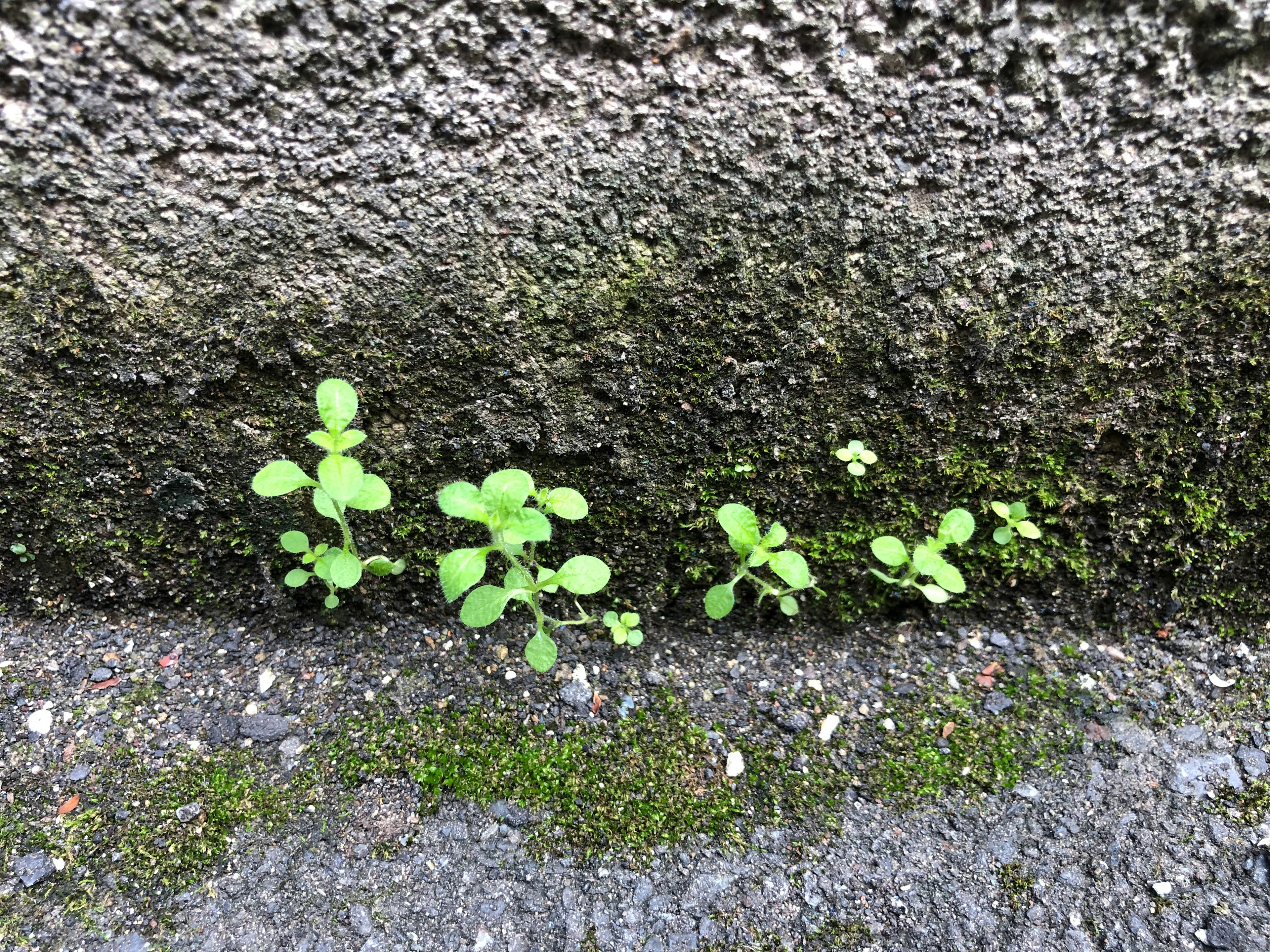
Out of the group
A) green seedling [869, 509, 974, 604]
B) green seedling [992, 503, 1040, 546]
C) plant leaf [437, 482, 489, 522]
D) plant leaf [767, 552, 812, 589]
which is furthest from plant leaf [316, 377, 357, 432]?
green seedling [992, 503, 1040, 546]

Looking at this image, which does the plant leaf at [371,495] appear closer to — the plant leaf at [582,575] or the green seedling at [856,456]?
the plant leaf at [582,575]

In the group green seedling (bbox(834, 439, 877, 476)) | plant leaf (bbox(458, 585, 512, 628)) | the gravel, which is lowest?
the gravel

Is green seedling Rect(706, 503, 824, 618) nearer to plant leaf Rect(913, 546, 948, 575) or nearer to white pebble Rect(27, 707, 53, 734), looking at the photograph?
plant leaf Rect(913, 546, 948, 575)

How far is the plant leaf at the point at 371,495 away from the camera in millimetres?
935

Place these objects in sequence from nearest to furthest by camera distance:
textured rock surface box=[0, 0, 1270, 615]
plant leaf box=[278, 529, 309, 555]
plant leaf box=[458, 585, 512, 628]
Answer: textured rock surface box=[0, 0, 1270, 615] < plant leaf box=[458, 585, 512, 628] < plant leaf box=[278, 529, 309, 555]

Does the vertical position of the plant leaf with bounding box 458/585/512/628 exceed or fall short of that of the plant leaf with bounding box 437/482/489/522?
it falls short

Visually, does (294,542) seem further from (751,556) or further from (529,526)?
(751,556)

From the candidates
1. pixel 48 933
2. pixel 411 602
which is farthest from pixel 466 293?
pixel 48 933

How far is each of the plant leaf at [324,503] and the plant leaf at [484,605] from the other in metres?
0.23

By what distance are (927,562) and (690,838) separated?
1.76 feet

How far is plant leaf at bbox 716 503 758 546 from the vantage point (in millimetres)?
1060

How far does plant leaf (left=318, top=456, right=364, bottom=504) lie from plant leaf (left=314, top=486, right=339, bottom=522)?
0.13 metres

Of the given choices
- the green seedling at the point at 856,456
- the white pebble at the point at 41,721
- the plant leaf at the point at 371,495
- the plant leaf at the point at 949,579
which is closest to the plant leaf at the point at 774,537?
the green seedling at the point at 856,456

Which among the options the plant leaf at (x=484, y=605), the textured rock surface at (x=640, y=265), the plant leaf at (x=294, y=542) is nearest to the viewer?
the textured rock surface at (x=640, y=265)
